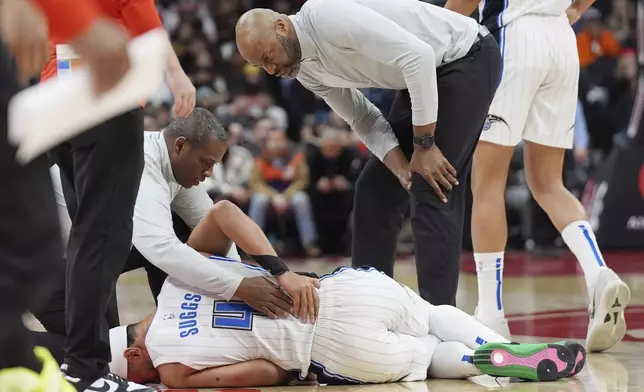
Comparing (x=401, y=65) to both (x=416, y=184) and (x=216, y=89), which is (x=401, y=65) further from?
(x=216, y=89)

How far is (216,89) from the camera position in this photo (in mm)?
12930

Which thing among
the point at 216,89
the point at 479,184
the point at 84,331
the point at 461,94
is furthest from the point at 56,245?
the point at 216,89

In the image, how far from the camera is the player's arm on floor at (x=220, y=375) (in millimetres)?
3734

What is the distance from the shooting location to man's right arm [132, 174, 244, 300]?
12.4ft

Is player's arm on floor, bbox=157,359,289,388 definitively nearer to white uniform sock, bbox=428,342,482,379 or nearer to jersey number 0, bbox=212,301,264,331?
jersey number 0, bbox=212,301,264,331

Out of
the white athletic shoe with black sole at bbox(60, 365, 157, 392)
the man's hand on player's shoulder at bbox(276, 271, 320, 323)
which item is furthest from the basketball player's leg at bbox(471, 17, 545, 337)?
the white athletic shoe with black sole at bbox(60, 365, 157, 392)

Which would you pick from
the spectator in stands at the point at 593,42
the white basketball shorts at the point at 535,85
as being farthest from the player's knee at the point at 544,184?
the spectator in stands at the point at 593,42

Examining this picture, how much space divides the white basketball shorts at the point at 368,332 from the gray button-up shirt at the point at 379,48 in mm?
746

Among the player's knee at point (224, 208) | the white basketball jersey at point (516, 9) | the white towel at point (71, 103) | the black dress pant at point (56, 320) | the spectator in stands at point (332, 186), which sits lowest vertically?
the spectator in stands at point (332, 186)

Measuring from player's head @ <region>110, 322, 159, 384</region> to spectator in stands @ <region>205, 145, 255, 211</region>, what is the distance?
22.1 feet

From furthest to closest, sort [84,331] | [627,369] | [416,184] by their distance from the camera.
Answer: [416,184] → [627,369] → [84,331]

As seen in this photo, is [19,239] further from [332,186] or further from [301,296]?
[332,186]

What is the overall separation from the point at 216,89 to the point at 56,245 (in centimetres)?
1083

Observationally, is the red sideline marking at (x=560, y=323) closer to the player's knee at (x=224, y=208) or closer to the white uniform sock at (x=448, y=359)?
the white uniform sock at (x=448, y=359)
